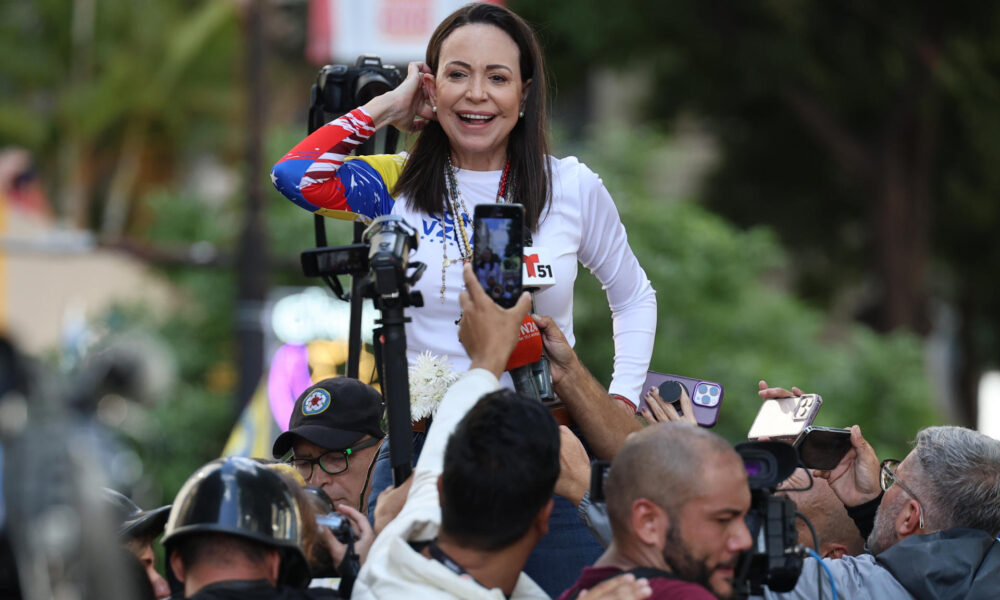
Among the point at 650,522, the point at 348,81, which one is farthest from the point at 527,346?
the point at 348,81

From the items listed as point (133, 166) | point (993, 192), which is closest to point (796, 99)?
point (993, 192)

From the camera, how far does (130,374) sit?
13.3 m

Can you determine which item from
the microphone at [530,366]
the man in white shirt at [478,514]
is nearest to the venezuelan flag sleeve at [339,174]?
the microphone at [530,366]

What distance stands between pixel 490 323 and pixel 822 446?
135cm

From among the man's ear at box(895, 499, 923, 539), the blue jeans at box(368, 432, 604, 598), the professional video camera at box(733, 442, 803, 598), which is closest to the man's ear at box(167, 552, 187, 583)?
the blue jeans at box(368, 432, 604, 598)

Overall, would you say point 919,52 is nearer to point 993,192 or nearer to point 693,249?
point 993,192

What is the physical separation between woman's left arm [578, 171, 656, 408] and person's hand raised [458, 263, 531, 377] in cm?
68

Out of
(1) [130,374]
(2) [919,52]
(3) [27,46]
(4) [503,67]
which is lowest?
(1) [130,374]

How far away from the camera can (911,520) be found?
14.2ft

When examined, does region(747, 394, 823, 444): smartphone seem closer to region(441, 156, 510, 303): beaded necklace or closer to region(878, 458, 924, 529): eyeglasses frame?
region(878, 458, 924, 529): eyeglasses frame

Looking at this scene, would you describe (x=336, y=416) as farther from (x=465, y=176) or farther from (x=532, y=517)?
(x=532, y=517)

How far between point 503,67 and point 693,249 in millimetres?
9883

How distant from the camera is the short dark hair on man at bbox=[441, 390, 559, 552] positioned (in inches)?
128

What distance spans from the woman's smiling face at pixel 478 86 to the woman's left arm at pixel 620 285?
1.08 feet
